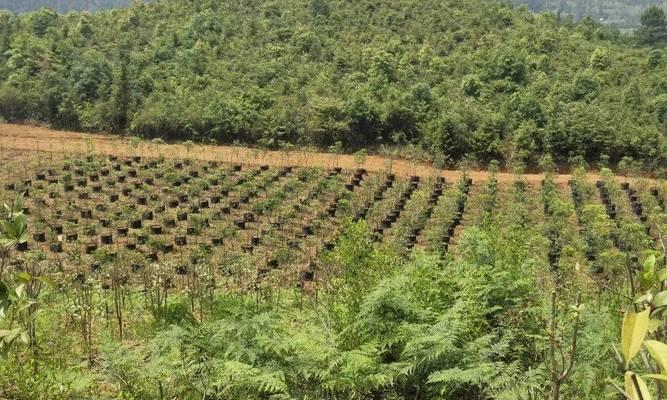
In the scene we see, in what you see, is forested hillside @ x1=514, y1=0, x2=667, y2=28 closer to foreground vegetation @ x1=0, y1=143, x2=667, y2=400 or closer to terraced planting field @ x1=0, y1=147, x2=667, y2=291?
terraced planting field @ x1=0, y1=147, x2=667, y2=291

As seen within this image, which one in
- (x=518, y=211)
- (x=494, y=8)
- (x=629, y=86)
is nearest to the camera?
(x=518, y=211)

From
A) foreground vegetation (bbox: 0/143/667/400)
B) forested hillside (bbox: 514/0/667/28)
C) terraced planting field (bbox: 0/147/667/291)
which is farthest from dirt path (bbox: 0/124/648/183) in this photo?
forested hillside (bbox: 514/0/667/28)

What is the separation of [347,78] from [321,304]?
2374 centimetres

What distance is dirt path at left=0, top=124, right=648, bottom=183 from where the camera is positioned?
22203 mm

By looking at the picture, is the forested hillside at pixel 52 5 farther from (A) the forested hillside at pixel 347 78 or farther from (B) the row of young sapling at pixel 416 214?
(B) the row of young sapling at pixel 416 214

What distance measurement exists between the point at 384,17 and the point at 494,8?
586 cm

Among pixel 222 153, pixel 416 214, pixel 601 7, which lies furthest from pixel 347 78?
pixel 601 7

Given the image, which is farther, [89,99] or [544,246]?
[89,99]

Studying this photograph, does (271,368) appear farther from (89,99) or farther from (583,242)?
(89,99)

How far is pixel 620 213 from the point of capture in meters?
17.4

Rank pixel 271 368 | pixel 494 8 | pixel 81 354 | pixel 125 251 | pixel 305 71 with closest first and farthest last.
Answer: pixel 271 368, pixel 81 354, pixel 125 251, pixel 305 71, pixel 494 8

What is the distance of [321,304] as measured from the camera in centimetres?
625

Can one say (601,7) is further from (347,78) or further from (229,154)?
(229,154)

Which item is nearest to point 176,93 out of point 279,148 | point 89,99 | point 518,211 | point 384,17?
point 89,99
